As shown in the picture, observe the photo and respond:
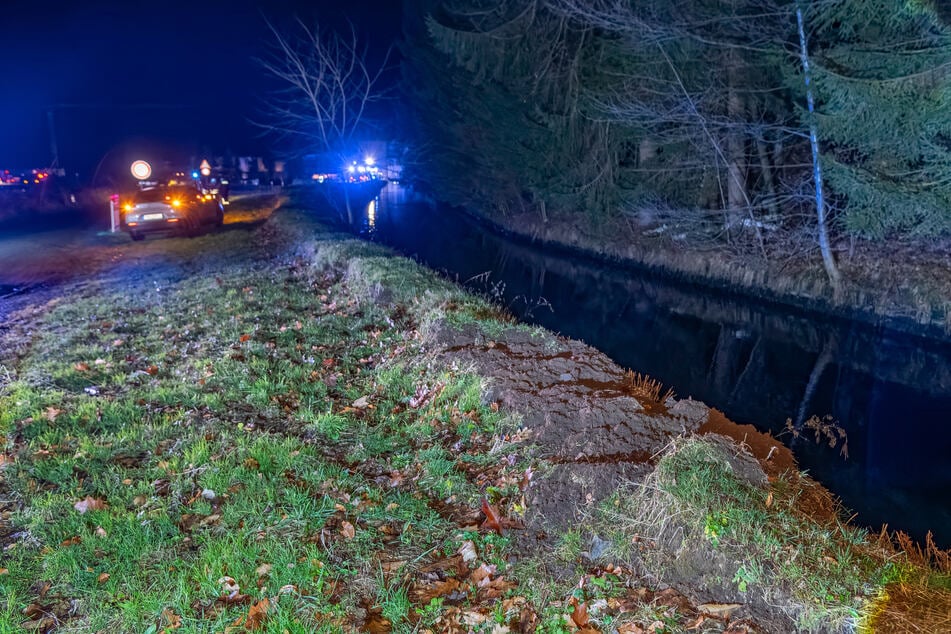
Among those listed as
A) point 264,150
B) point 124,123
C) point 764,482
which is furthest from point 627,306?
point 264,150

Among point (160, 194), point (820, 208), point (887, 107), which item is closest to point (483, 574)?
point (887, 107)

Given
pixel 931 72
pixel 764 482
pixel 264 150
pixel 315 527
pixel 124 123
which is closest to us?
pixel 315 527

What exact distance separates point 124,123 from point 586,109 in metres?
32.3

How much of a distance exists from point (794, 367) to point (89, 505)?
38.0ft

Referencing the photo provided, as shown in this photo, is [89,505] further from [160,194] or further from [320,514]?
[160,194]

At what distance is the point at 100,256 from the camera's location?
15531 millimetres

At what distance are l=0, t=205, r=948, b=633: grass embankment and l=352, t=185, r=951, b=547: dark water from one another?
3.75 meters

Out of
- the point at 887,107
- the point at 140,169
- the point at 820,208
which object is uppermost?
the point at 140,169

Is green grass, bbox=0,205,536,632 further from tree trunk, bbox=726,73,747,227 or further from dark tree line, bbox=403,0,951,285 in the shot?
tree trunk, bbox=726,73,747,227

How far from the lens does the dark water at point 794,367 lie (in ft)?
23.4

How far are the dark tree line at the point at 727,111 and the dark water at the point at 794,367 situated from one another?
223 centimetres

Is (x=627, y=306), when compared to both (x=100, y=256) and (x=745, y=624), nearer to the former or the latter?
(x=745, y=624)

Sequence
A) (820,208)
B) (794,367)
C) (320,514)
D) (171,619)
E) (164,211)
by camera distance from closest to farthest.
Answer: (171,619), (320,514), (794,367), (820,208), (164,211)

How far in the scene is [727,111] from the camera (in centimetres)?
1556
